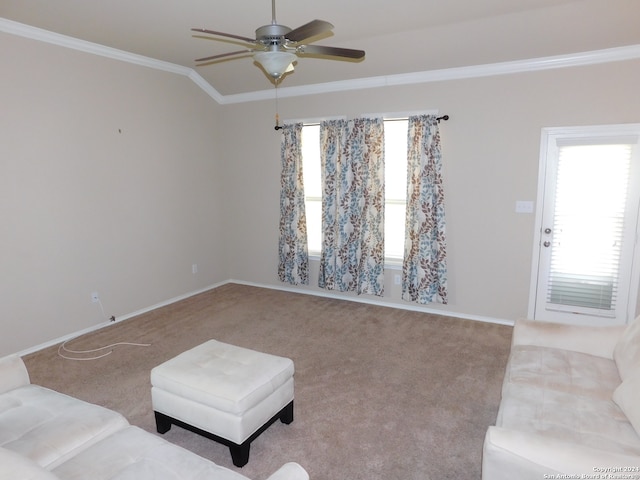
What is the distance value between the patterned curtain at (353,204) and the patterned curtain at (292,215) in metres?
0.35

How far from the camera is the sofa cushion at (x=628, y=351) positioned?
84.0 inches

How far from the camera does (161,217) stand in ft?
16.7

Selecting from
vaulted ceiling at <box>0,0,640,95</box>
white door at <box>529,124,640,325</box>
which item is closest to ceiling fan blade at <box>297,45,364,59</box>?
vaulted ceiling at <box>0,0,640,95</box>

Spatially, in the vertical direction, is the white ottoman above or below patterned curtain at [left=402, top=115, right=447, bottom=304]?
below

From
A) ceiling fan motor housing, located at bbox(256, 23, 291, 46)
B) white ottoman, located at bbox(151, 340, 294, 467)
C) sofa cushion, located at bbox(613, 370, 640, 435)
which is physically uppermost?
ceiling fan motor housing, located at bbox(256, 23, 291, 46)

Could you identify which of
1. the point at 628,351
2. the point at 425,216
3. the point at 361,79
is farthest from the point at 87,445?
the point at 361,79

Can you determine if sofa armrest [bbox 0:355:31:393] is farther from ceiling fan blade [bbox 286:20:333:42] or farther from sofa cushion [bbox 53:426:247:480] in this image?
ceiling fan blade [bbox 286:20:333:42]

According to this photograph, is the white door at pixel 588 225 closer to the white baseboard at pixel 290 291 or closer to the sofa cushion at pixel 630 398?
the white baseboard at pixel 290 291

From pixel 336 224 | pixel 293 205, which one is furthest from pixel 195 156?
pixel 336 224

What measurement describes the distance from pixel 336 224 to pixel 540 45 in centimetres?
280

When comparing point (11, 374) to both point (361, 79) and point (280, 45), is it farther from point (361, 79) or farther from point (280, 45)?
point (361, 79)

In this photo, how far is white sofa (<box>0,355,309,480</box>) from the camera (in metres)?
1.63

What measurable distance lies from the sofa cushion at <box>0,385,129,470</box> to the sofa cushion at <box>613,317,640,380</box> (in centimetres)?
260

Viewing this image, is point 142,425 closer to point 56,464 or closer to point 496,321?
point 56,464
